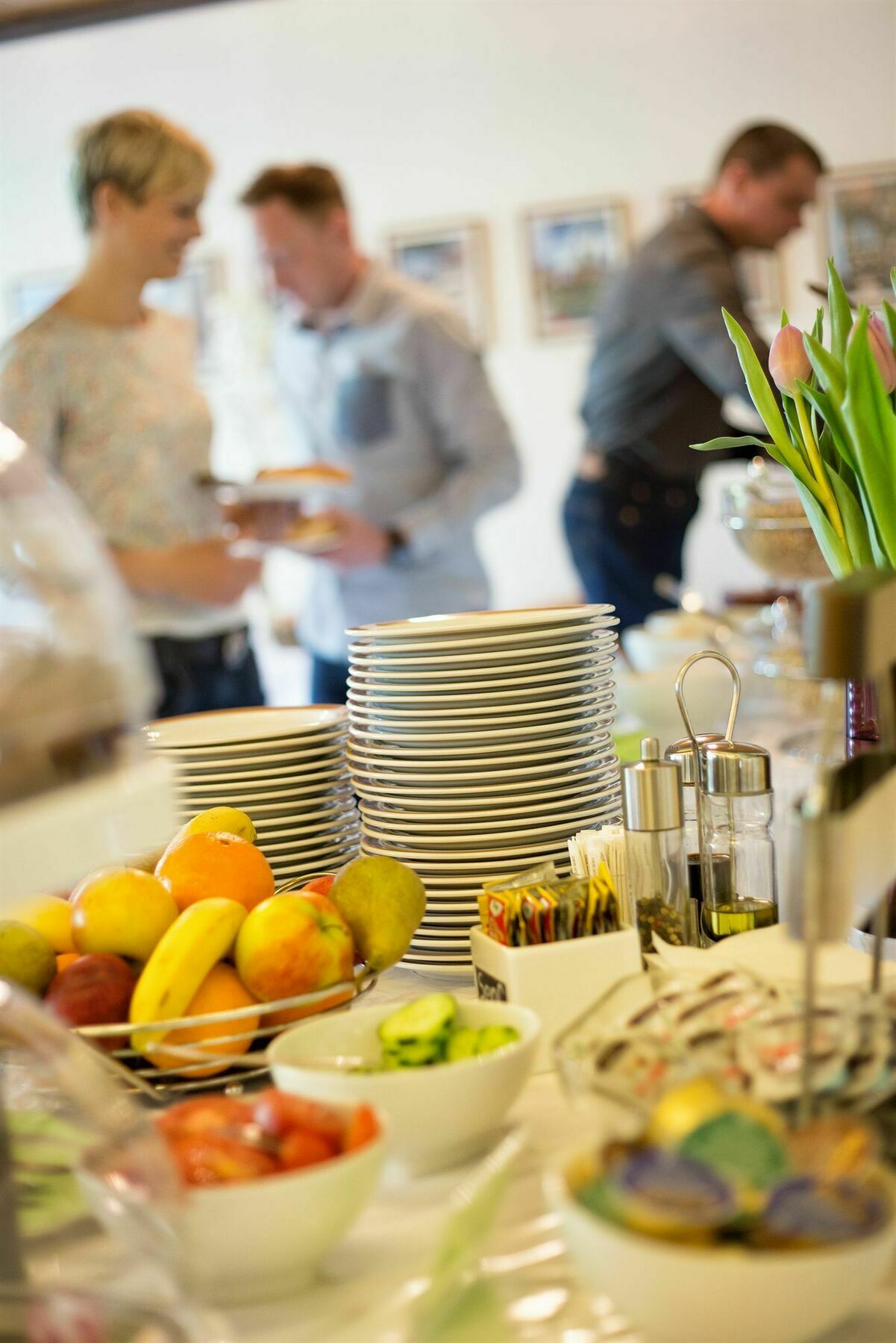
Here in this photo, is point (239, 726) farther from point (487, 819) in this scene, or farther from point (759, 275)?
point (759, 275)

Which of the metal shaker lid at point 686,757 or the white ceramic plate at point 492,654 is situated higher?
the white ceramic plate at point 492,654

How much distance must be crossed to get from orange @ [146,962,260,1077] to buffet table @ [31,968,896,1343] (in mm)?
136

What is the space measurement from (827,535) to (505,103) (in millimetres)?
4328

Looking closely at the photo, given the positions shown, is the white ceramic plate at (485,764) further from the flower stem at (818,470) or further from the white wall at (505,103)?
the white wall at (505,103)

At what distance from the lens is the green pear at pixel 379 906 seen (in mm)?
790

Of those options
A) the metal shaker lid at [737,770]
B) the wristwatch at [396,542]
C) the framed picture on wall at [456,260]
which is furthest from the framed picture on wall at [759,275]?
the metal shaker lid at [737,770]

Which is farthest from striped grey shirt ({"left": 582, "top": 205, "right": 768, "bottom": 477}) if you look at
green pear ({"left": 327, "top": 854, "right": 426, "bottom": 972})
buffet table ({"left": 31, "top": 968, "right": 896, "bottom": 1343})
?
buffet table ({"left": 31, "top": 968, "right": 896, "bottom": 1343})

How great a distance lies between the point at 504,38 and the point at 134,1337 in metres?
5.00

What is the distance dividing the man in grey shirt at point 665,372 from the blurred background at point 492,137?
163cm

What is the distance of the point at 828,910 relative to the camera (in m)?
0.54

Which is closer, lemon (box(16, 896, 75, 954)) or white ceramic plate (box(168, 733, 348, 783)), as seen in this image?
lemon (box(16, 896, 75, 954))

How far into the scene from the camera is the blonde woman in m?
2.07

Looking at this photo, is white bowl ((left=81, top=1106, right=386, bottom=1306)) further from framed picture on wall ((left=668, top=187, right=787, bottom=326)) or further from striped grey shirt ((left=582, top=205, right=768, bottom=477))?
framed picture on wall ((left=668, top=187, right=787, bottom=326))

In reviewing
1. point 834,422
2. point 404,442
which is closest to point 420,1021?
point 834,422
